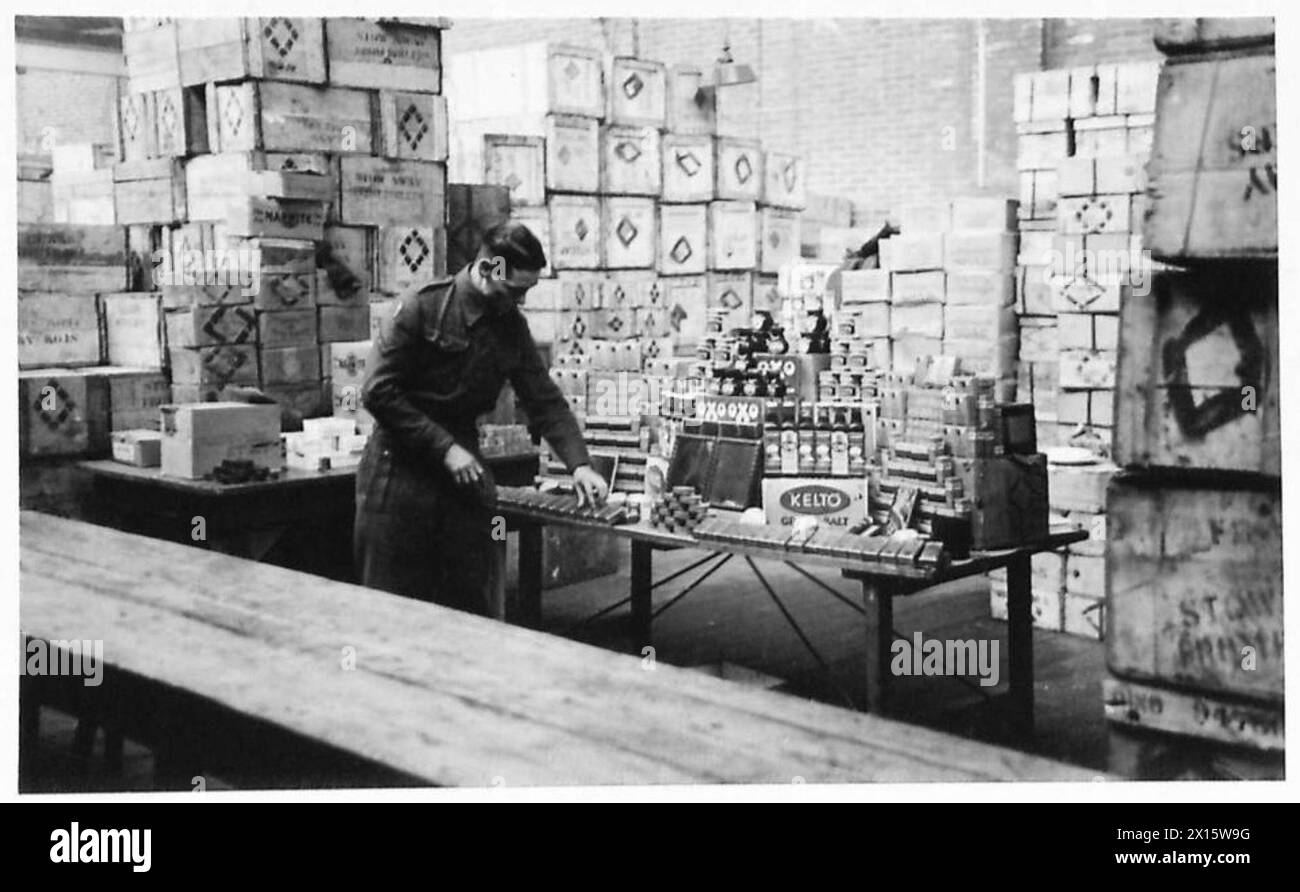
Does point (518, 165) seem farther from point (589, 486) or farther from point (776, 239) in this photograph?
point (589, 486)

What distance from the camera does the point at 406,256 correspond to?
20.6ft

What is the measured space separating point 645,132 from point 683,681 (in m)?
6.08

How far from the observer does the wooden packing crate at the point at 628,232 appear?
26.2 ft

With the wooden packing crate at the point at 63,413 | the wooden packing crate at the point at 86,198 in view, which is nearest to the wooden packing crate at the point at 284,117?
the wooden packing crate at the point at 86,198

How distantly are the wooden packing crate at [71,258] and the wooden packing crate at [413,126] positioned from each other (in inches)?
45.7

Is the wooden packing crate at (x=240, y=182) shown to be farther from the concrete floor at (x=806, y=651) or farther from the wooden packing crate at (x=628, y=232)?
the wooden packing crate at (x=628, y=232)

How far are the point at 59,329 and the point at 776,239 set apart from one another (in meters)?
4.52

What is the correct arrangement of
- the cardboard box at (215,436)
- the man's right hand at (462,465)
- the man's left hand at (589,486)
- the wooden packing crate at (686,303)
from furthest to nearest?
1. the wooden packing crate at (686,303)
2. the cardboard box at (215,436)
3. the man's left hand at (589,486)
4. the man's right hand at (462,465)

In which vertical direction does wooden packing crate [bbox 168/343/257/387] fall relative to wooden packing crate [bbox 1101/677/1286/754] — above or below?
above

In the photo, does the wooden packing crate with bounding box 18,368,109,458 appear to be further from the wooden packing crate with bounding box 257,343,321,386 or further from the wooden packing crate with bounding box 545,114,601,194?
the wooden packing crate with bounding box 545,114,601,194

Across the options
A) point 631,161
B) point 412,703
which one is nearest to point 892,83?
point 631,161

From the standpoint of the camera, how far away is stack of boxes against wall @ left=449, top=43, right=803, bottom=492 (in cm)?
769

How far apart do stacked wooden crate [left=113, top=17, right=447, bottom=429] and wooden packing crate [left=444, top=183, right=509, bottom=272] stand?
25 cm

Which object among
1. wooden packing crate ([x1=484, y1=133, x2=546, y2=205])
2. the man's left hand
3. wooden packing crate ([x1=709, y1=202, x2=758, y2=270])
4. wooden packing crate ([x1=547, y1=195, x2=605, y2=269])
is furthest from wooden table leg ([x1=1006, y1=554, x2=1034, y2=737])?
wooden packing crate ([x1=709, y1=202, x2=758, y2=270])
